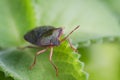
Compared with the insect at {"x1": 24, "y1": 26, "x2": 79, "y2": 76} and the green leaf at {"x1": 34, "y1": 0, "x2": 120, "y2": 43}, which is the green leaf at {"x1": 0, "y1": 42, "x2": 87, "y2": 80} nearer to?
the insect at {"x1": 24, "y1": 26, "x2": 79, "y2": 76}

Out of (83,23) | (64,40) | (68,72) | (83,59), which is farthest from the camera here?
(83,59)

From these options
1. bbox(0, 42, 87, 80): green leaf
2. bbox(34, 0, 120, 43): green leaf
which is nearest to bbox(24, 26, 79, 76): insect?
bbox(0, 42, 87, 80): green leaf

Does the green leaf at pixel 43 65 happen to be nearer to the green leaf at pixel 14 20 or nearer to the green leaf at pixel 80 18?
the green leaf at pixel 14 20

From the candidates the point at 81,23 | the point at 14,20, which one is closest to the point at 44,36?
the point at 14,20

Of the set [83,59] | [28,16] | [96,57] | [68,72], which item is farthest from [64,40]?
[96,57]

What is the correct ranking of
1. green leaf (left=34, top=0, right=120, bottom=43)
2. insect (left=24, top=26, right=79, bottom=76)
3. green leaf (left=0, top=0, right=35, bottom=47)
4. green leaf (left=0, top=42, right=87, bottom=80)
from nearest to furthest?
green leaf (left=0, top=42, right=87, bottom=80) → insect (left=24, top=26, right=79, bottom=76) → green leaf (left=0, top=0, right=35, bottom=47) → green leaf (left=34, top=0, right=120, bottom=43)

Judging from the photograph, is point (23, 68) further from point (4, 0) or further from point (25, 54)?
point (4, 0)

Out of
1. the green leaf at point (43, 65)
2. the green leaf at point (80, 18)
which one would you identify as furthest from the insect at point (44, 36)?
the green leaf at point (80, 18)
